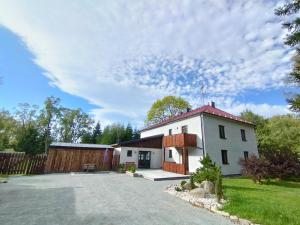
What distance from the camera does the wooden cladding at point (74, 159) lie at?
18.3m

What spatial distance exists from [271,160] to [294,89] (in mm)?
5545

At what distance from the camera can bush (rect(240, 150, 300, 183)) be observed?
13359 mm

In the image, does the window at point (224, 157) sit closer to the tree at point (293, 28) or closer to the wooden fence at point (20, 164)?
the tree at point (293, 28)

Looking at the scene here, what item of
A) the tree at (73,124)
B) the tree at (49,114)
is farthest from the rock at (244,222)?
the tree at (73,124)

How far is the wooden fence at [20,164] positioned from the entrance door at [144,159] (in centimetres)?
1060

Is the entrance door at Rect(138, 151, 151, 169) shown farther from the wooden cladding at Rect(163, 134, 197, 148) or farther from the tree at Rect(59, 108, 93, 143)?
the tree at Rect(59, 108, 93, 143)

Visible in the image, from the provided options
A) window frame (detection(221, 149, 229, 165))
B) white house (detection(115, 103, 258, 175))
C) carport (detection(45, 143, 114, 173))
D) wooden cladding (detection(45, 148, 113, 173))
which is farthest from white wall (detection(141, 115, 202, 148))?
wooden cladding (detection(45, 148, 113, 173))

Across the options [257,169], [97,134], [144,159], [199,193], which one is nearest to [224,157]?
[257,169]

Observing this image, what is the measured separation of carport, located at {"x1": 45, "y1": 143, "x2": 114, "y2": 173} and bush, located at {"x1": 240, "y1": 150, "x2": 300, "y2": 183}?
46.8 ft

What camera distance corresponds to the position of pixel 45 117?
140 feet

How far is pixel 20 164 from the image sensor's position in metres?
16.4

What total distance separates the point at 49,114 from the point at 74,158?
28.5 m

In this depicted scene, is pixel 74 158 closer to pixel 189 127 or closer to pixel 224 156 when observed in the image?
pixel 189 127

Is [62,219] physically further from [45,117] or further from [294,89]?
[45,117]
